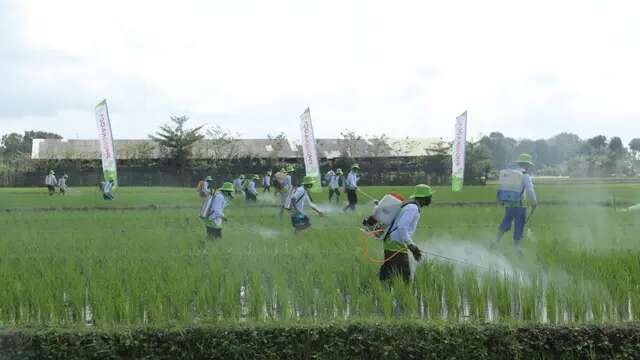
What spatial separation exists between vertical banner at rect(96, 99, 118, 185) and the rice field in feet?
48.6

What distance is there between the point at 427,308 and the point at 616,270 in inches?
118

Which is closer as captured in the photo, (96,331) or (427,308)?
(96,331)

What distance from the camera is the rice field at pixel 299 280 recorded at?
8.32m

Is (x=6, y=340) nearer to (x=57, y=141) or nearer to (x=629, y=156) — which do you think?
(x=57, y=141)

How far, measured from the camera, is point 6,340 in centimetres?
686

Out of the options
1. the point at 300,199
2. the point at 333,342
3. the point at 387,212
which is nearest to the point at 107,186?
the point at 300,199

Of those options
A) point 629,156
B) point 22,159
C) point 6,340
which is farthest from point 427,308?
point 629,156

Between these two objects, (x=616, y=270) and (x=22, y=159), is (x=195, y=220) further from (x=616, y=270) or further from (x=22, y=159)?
(x=22, y=159)

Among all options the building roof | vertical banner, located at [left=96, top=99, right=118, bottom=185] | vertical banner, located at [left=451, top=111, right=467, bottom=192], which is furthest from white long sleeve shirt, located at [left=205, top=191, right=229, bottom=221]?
the building roof

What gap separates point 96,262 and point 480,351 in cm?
690

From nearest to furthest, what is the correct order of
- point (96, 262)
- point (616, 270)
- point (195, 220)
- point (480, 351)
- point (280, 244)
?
point (480, 351) < point (616, 270) < point (96, 262) < point (280, 244) < point (195, 220)

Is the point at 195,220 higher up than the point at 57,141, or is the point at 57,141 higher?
the point at 57,141

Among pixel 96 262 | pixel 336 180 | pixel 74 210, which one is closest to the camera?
pixel 96 262

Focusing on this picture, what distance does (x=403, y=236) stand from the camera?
335 inches
